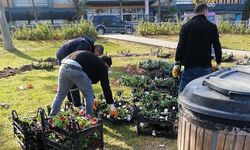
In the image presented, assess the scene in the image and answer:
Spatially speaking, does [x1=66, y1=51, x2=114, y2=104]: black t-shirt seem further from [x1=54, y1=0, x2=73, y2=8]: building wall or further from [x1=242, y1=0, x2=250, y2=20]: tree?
[x1=242, y1=0, x2=250, y2=20]: tree

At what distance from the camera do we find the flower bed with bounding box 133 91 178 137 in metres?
4.19

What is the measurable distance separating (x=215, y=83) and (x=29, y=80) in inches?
256

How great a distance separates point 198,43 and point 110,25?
1842cm

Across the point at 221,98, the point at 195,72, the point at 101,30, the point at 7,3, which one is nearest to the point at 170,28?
the point at 101,30

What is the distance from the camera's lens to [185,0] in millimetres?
37906

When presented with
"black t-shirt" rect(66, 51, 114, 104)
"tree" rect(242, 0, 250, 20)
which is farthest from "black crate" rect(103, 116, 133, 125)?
"tree" rect(242, 0, 250, 20)

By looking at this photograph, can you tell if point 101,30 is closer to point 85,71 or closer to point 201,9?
point 201,9

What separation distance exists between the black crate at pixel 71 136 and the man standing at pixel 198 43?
1.71m

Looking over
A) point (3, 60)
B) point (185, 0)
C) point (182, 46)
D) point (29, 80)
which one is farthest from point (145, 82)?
point (185, 0)

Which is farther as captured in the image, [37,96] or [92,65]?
[37,96]

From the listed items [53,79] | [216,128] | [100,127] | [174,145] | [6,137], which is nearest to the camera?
[216,128]

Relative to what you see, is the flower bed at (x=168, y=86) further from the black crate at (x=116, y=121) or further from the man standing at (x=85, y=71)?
the man standing at (x=85, y=71)

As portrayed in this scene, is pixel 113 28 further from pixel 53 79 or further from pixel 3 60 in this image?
pixel 53 79

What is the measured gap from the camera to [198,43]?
13.4 ft
